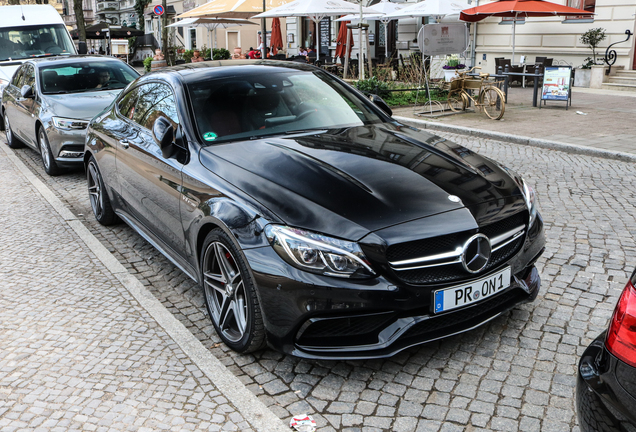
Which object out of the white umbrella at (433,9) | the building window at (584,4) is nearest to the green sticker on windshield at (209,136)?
the white umbrella at (433,9)

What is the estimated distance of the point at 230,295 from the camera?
359 centimetres

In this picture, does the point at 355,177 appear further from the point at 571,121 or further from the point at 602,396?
the point at 571,121

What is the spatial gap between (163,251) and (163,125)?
3.11 ft

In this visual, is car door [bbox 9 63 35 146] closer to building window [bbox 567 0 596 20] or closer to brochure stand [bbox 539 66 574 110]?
brochure stand [bbox 539 66 574 110]

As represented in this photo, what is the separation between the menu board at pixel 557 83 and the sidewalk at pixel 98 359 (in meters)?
11.3

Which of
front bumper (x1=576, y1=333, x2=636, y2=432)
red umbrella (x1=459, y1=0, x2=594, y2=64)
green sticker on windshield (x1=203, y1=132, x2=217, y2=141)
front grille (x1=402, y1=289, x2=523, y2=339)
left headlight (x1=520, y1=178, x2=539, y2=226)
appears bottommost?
front grille (x1=402, y1=289, x2=523, y2=339)

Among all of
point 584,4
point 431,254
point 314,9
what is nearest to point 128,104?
point 431,254

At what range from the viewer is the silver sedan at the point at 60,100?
852 cm

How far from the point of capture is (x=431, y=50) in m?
13.5

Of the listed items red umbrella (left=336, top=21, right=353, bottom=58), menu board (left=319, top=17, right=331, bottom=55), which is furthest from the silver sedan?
menu board (left=319, top=17, right=331, bottom=55)

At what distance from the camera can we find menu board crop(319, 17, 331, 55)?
32.8 metres

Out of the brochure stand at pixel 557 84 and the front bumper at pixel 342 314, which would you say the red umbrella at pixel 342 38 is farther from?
the front bumper at pixel 342 314

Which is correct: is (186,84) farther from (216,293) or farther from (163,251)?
(216,293)

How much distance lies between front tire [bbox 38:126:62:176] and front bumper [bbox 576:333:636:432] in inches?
321
